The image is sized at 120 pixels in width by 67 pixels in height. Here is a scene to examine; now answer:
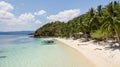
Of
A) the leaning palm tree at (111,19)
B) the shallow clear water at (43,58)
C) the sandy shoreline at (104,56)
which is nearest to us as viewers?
the sandy shoreline at (104,56)

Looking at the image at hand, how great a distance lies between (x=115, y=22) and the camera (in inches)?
959

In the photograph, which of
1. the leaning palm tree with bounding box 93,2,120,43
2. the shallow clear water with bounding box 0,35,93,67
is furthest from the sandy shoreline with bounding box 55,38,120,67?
the leaning palm tree with bounding box 93,2,120,43

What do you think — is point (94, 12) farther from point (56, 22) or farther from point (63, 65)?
point (56, 22)

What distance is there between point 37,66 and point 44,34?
87716mm

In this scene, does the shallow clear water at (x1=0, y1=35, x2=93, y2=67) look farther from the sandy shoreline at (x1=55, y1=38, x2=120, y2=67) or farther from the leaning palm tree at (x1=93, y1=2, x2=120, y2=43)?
the leaning palm tree at (x1=93, y1=2, x2=120, y2=43)

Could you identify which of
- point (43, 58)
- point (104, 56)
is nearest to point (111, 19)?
point (104, 56)

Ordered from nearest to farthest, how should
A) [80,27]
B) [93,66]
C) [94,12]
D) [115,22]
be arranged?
[93,66] → [115,22] → [94,12] → [80,27]

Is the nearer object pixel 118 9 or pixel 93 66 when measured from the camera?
pixel 93 66

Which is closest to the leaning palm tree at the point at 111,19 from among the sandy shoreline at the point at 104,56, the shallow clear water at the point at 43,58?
the sandy shoreline at the point at 104,56

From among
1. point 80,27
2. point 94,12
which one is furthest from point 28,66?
point 80,27

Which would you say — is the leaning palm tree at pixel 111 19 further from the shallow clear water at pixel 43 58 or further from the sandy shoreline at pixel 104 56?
the shallow clear water at pixel 43 58

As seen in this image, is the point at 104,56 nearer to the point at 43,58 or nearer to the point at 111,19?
the point at 111,19

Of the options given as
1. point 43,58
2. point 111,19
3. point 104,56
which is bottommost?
point 43,58

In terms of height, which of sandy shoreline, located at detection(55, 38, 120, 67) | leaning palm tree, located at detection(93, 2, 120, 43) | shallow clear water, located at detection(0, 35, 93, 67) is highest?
leaning palm tree, located at detection(93, 2, 120, 43)
